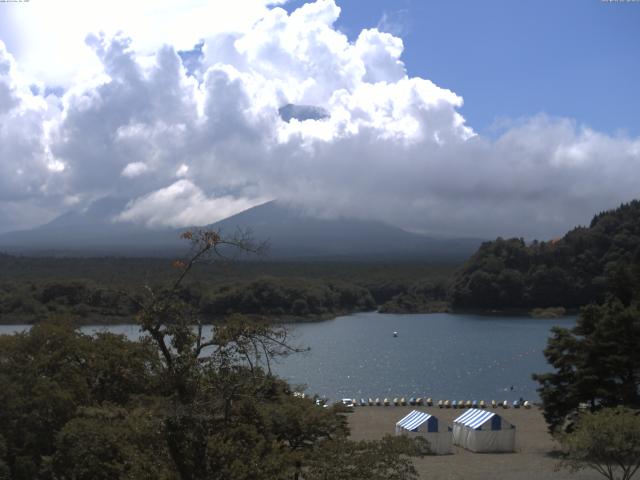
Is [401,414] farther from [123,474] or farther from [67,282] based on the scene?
[67,282]

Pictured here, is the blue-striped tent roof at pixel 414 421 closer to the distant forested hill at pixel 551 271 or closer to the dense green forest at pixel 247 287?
the dense green forest at pixel 247 287

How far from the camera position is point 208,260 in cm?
655

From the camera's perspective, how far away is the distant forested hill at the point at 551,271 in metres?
72.2

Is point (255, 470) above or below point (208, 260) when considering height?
below

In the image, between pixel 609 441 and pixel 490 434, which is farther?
pixel 490 434

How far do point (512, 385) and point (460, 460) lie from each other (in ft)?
52.3

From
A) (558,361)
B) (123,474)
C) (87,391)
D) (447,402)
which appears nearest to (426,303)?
(447,402)

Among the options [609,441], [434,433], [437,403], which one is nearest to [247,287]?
[437,403]

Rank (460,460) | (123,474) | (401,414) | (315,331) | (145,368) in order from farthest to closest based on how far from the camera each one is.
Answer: (315,331), (401,414), (460,460), (145,368), (123,474)

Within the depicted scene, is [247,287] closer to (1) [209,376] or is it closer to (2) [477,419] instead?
(2) [477,419]

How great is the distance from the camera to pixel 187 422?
21.2 ft

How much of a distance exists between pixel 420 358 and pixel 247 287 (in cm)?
2367

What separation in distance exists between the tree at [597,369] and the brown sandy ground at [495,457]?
4.05 feet

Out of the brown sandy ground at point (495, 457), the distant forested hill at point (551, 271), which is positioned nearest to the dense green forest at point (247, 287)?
the distant forested hill at point (551, 271)
